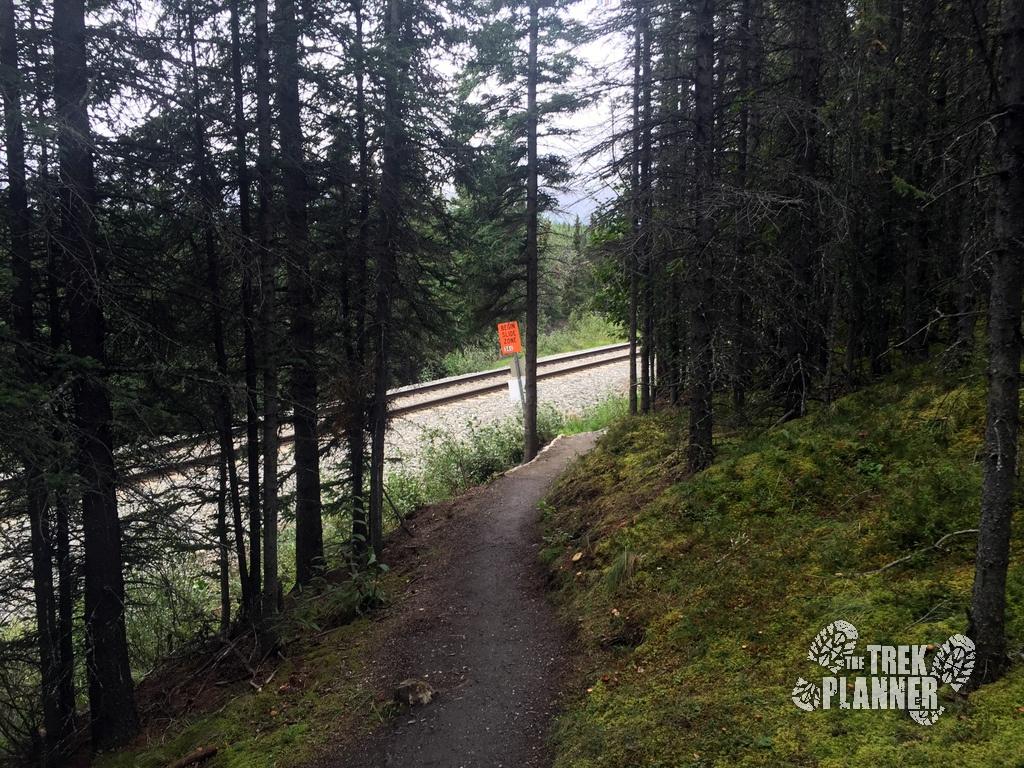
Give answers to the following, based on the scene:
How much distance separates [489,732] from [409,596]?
4.55 metres

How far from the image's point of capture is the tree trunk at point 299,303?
390 inches

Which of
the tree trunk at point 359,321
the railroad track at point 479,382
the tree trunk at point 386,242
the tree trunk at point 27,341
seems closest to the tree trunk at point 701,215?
the tree trunk at point 386,242

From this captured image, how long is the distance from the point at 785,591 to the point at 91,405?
8203mm

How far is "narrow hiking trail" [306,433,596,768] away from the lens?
20.1ft

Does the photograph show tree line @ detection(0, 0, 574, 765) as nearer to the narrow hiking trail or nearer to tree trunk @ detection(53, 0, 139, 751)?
tree trunk @ detection(53, 0, 139, 751)

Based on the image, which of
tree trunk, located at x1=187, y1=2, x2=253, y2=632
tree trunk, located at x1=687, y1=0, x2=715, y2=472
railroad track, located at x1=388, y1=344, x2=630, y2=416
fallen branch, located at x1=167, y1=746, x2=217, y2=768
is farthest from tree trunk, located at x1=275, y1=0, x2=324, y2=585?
railroad track, located at x1=388, y1=344, x2=630, y2=416

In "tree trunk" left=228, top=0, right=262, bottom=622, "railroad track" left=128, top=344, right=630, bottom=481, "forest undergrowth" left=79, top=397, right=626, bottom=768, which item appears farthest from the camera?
"railroad track" left=128, top=344, right=630, bottom=481

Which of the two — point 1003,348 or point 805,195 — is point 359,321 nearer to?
point 805,195

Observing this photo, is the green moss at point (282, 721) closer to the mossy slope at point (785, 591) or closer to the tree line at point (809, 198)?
the mossy slope at point (785, 591)

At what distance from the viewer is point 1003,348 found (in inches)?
148

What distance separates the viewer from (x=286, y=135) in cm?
1002

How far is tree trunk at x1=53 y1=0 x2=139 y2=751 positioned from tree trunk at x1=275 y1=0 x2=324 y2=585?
8.69ft

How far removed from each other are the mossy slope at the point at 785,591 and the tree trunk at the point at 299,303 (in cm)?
Result: 508

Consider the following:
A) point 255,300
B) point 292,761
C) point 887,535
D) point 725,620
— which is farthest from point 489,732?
point 255,300
